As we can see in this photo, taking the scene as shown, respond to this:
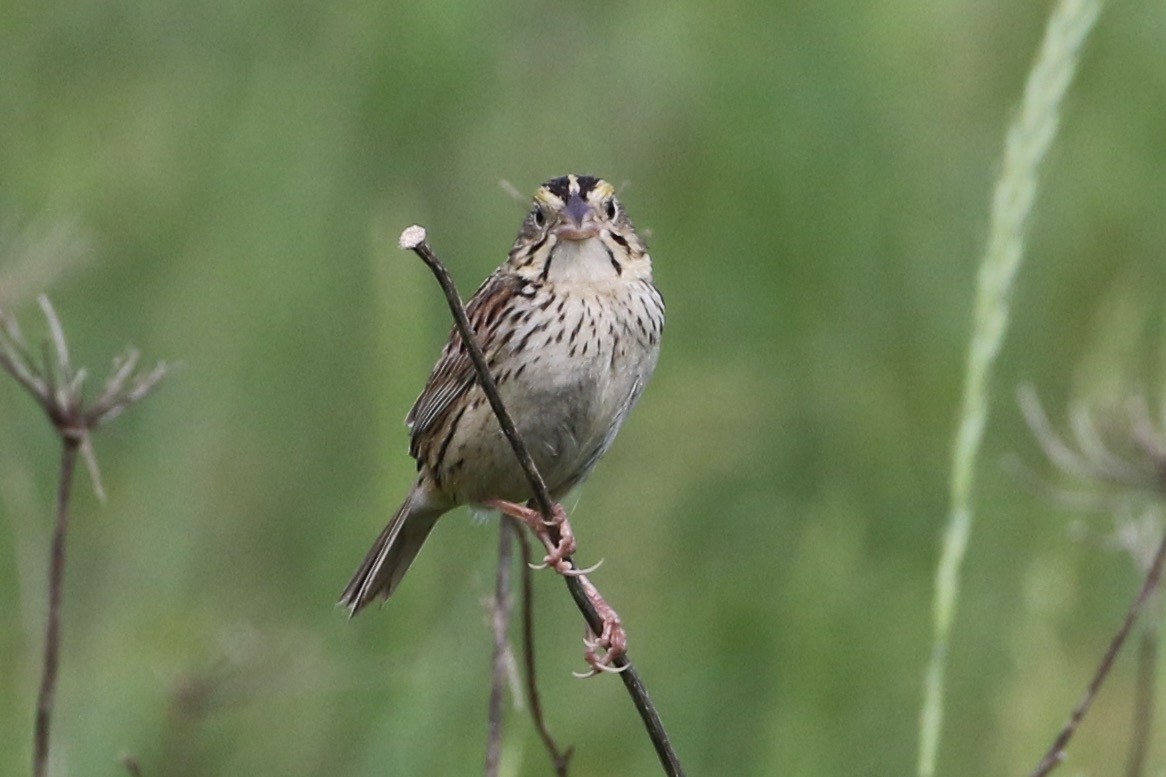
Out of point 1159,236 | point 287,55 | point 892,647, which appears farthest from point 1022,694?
point 287,55

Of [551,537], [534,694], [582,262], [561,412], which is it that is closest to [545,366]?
[561,412]

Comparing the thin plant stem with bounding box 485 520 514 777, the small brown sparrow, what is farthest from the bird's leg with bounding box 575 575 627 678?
the small brown sparrow

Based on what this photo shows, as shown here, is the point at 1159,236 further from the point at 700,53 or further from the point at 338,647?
the point at 338,647

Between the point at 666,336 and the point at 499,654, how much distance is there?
9.91ft

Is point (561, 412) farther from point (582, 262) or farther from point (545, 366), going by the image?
point (582, 262)

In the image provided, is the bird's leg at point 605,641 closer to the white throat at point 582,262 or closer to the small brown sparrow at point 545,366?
the small brown sparrow at point 545,366

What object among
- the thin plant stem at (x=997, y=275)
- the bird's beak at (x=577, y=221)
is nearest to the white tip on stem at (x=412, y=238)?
the thin plant stem at (x=997, y=275)

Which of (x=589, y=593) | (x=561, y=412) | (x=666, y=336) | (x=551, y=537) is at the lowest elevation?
(x=589, y=593)

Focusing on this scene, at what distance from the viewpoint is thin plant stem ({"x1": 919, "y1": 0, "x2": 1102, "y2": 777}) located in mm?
3436

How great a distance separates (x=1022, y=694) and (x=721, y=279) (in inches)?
85.5

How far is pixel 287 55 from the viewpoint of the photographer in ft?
22.4

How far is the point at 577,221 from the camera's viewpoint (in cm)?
425

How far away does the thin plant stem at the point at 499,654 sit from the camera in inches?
143

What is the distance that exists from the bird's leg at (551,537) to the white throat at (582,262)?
491 millimetres
